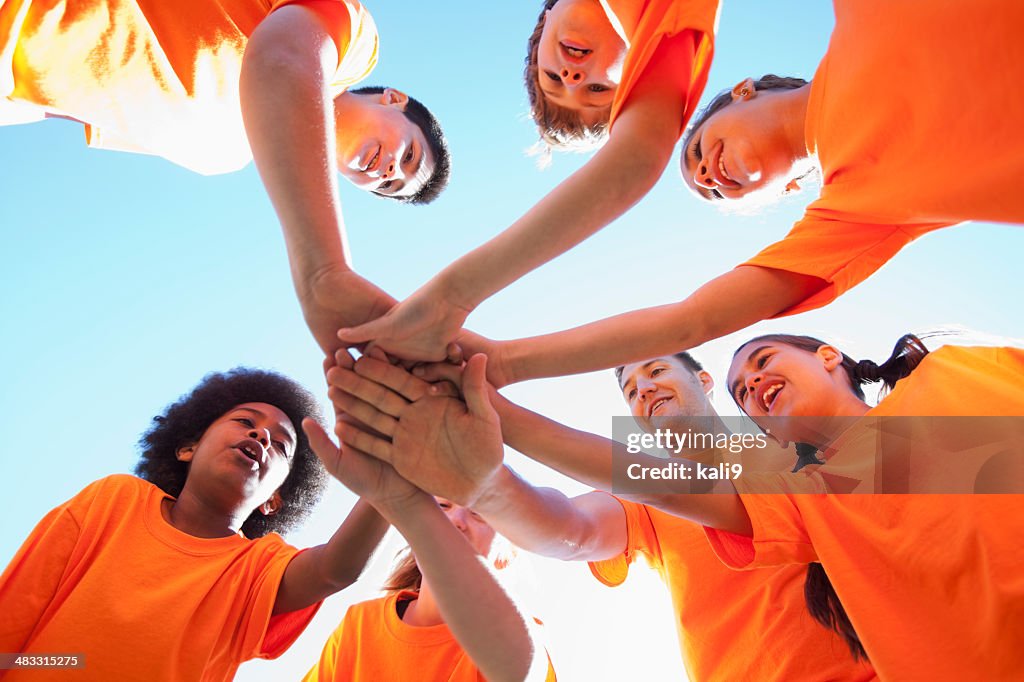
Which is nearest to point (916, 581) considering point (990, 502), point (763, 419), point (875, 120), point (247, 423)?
point (990, 502)

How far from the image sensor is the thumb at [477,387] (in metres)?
1.81

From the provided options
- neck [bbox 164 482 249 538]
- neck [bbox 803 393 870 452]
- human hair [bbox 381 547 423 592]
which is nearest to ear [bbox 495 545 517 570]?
human hair [bbox 381 547 423 592]

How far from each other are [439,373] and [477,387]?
0.13 metres

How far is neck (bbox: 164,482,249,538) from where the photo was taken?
253 cm

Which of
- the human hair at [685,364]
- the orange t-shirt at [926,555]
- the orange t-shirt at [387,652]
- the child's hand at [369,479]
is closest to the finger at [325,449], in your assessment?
the child's hand at [369,479]

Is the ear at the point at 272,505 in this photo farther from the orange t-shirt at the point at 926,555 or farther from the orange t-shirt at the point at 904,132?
the orange t-shirt at the point at 904,132

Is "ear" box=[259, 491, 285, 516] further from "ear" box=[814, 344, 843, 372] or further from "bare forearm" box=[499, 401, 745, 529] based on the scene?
"ear" box=[814, 344, 843, 372]

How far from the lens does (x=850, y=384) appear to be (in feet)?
8.98

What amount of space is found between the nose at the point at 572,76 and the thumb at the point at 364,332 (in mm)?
925

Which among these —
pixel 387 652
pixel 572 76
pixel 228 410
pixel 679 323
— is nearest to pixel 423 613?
pixel 387 652

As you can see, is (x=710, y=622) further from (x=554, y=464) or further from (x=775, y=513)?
(x=554, y=464)

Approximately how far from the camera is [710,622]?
2.32 m

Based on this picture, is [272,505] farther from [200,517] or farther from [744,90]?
[744,90]

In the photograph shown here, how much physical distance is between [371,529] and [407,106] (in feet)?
5.40
